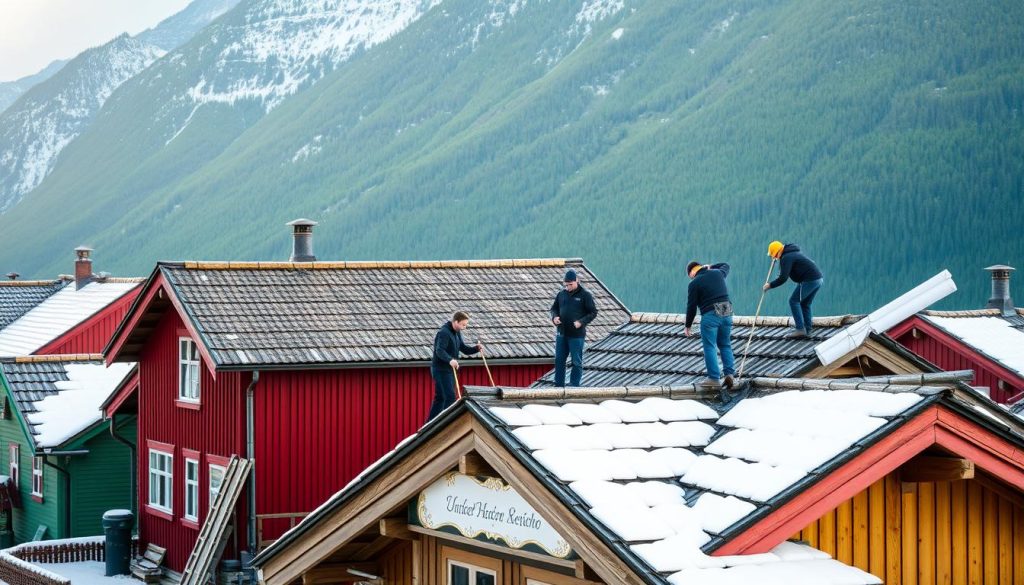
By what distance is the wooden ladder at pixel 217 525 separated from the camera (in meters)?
22.6

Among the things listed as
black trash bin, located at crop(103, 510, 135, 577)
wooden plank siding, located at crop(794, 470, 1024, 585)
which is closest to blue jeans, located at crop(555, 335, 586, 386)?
wooden plank siding, located at crop(794, 470, 1024, 585)

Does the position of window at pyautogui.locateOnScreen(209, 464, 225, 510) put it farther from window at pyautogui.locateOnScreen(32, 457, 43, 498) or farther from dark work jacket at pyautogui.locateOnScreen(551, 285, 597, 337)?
dark work jacket at pyautogui.locateOnScreen(551, 285, 597, 337)

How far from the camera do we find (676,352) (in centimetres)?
1603

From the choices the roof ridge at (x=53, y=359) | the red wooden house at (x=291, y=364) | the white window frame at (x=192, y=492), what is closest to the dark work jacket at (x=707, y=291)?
the red wooden house at (x=291, y=364)

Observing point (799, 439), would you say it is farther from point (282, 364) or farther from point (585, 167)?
point (585, 167)

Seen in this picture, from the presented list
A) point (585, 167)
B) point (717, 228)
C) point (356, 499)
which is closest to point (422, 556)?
point (356, 499)

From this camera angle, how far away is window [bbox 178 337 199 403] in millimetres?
25078

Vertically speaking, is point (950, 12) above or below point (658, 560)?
above

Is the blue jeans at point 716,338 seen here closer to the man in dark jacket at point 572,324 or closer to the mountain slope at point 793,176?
the man in dark jacket at point 572,324

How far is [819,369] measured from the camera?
14617 millimetres

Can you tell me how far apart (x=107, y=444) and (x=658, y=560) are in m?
25.5

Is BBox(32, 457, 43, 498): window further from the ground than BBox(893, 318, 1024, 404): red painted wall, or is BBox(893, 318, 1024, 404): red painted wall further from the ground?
BBox(893, 318, 1024, 404): red painted wall

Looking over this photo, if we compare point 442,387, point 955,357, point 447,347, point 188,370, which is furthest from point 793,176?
point 447,347

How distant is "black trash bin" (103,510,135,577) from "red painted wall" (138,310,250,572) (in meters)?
0.43
